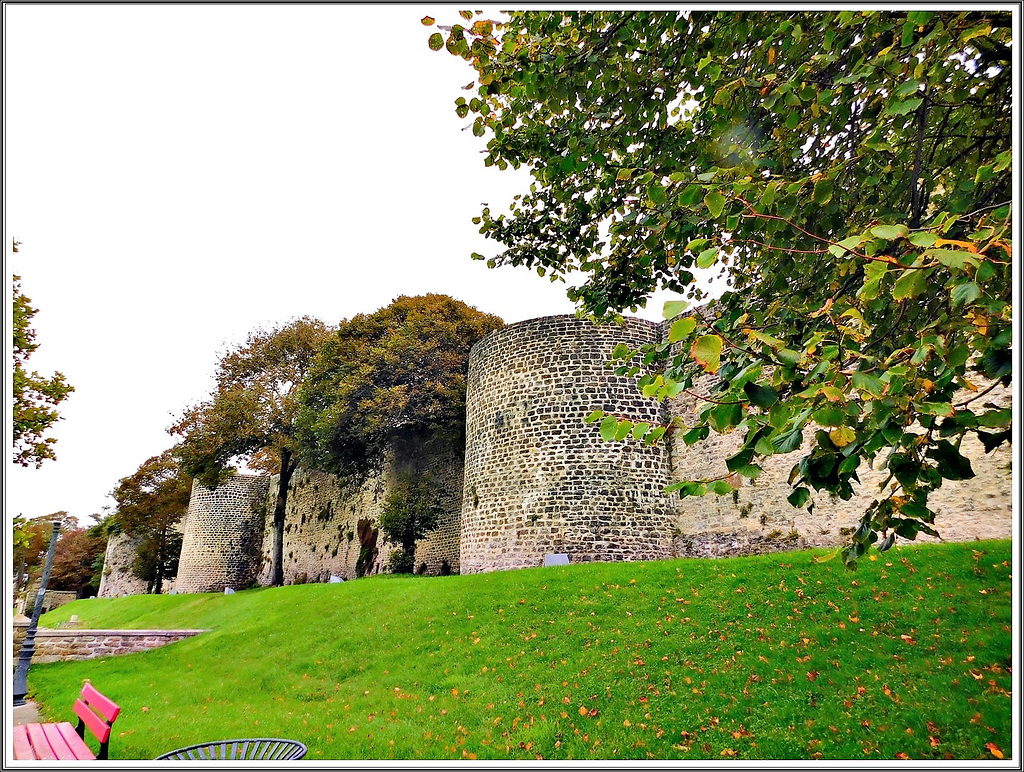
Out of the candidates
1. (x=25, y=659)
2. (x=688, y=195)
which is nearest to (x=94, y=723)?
(x=688, y=195)

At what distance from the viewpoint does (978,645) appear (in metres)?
6.13

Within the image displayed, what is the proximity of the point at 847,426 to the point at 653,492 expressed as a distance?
12077mm

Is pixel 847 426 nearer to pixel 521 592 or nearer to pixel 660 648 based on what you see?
pixel 660 648

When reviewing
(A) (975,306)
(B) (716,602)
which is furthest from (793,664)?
(A) (975,306)

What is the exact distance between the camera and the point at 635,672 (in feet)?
24.1

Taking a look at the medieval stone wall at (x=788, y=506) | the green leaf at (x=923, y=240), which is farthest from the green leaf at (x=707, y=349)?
the medieval stone wall at (x=788, y=506)

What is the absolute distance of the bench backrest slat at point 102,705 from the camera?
4.87 metres

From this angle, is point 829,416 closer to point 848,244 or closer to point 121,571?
point 848,244

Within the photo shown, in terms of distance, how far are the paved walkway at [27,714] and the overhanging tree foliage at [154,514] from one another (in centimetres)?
2737

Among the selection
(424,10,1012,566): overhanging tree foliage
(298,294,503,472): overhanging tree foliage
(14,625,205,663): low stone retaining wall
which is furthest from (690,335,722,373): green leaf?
(298,294,503,472): overhanging tree foliage

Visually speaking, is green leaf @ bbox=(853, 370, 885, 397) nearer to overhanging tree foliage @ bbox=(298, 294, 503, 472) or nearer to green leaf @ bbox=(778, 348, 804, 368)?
green leaf @ bbox=(778, 348, 804, 368)

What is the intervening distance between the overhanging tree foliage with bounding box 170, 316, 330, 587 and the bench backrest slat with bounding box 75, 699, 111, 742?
17.4m

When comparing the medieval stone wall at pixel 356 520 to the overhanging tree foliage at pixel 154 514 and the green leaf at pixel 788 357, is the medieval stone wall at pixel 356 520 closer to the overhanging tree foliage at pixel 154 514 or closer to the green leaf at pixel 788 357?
the overhanging tree foliage at pixel 154 514

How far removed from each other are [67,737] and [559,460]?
10.8 meters
